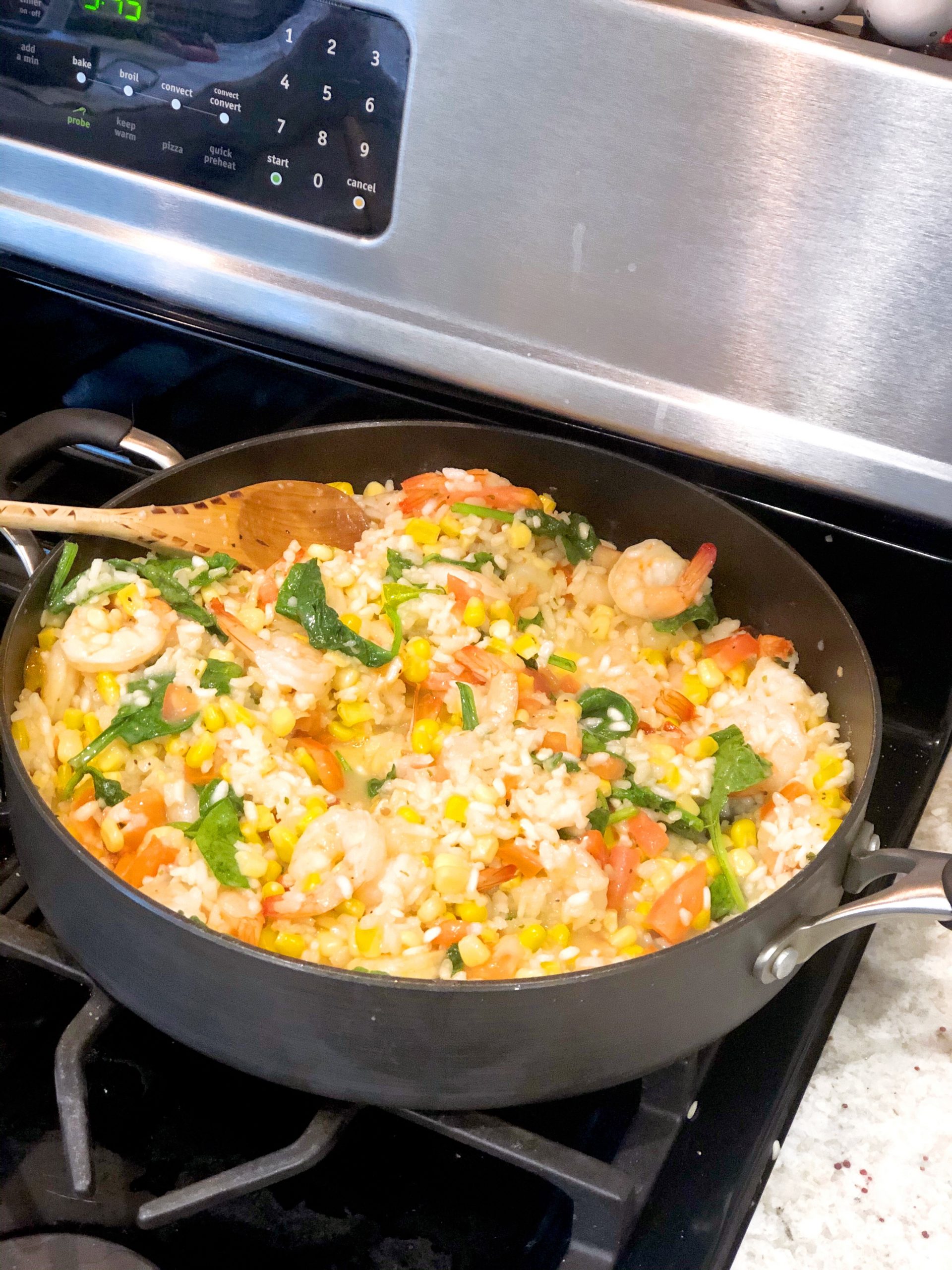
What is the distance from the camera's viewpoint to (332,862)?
120 centimetres

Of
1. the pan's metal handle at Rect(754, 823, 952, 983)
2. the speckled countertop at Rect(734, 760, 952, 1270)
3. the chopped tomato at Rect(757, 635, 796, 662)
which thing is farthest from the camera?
the chopped tomato at Rect(757, 635, 796, 662)

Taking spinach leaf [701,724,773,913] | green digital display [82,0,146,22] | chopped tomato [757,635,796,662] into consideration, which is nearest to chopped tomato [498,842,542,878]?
spinach leaf [701,724,773,913]

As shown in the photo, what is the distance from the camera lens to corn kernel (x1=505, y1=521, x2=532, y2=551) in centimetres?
153

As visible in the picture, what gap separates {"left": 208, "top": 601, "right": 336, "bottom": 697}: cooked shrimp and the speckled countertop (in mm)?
718

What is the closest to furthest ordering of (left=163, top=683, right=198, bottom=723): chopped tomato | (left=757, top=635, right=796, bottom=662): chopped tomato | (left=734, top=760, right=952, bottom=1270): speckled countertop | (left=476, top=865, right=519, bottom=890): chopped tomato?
(left=734, top=760, right=952, bottom=1270): speckled countertop, (left=476, top=865, right=519, bottom=890): chopped tomato, (left=163, top=683, right=198, bottom=723): chopped tomato, (left=757, top=635, right=796, bottom=662): chopped tomato

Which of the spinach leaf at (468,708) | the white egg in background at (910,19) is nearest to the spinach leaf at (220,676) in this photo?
the spinach leaf at (468,708)

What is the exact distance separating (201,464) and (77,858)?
62 centimetres

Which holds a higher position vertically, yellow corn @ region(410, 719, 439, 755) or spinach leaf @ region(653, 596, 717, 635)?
spinach leaf @ region(653, 596, 717, 635)

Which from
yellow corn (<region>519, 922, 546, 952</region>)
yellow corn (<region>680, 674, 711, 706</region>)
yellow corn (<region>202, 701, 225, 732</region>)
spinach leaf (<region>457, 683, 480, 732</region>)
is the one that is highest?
yellow corn (<region>680, 674, 711, 706</region>)

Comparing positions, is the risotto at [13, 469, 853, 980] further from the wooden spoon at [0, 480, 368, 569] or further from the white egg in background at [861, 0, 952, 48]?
the white egg in background at [861, 0, 952, 48]

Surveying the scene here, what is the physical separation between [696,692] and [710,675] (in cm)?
3

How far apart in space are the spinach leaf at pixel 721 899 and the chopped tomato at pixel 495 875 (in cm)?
22

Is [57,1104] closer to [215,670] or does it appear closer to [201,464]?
[215,670]

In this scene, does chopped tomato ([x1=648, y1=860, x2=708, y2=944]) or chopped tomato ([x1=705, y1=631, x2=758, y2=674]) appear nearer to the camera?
chopped tomato ([x1=648, y1=860, x2=708, y2=944])
